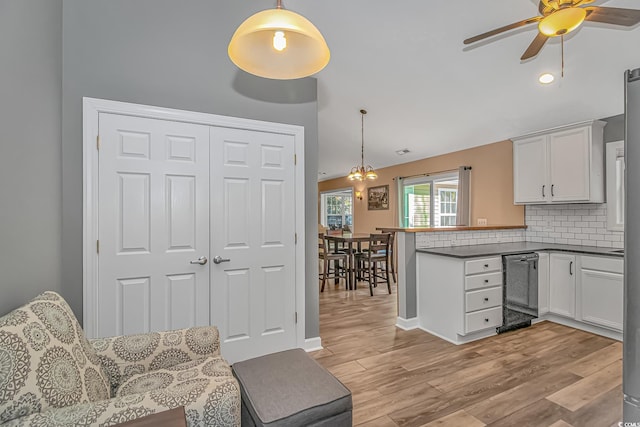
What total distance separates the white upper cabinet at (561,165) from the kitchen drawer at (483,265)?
4.44ft

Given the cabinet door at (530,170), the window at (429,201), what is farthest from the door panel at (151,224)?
the window at (429,201)

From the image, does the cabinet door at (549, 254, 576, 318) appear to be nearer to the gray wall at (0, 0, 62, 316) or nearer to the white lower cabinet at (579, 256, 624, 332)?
the white lower cabinet at (579, 256, 624, 332)

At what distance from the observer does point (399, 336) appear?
332cm

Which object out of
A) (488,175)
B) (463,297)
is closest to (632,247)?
(463,297)

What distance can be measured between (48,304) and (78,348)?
0.72ft

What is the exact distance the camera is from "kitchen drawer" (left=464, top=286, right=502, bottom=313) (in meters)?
3.10

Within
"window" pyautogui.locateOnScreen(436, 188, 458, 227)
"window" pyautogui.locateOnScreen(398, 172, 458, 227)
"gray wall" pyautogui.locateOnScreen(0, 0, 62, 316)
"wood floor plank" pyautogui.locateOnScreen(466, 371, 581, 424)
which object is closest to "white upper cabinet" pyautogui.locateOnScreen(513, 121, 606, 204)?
"window" pyautogui.locateOnScreen(398, 172, 458, 227)

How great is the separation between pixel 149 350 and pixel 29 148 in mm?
1244

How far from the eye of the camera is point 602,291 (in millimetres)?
3230

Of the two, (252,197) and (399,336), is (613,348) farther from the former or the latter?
(252,197)

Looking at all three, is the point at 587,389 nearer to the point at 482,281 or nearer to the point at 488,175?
the point at 482,281

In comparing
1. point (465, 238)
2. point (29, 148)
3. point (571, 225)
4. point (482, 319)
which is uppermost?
point (29, 148)

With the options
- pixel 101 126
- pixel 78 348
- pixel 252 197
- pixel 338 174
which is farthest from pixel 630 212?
pixel 338 174

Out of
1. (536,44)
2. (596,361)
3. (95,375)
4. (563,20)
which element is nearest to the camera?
(95,375)
